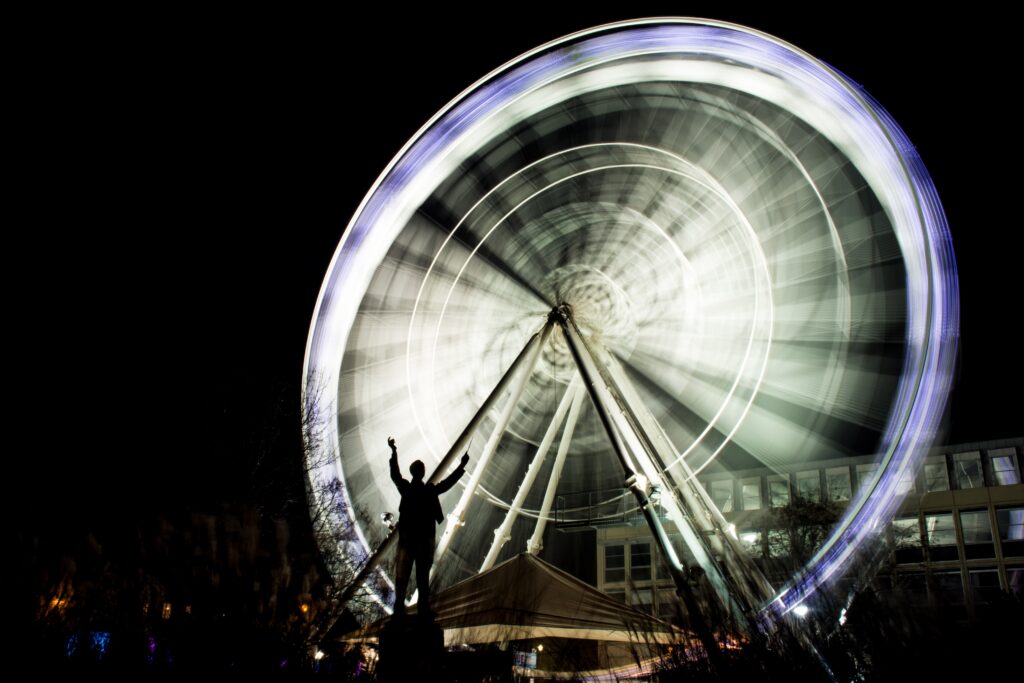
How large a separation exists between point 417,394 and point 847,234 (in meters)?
6.97

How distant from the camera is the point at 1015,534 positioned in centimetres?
2689

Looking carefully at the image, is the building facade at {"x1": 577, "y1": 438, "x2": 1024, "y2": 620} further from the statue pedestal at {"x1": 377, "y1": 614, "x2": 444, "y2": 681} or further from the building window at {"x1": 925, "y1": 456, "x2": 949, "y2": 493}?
the statue pedestal at {"x1": 377, "y1": 614, "x2": 444, "y2": 681}

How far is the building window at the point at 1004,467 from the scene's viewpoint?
93.4 feet

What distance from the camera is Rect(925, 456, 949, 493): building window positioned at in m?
29.3

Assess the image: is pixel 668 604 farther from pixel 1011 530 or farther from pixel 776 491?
pixel 1011 530

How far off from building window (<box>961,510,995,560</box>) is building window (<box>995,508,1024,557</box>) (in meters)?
0.41

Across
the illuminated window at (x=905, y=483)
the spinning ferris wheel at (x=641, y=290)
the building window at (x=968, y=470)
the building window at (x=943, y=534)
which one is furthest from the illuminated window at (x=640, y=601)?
the building window at (x=968, y=470)

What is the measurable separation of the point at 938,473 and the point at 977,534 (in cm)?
297

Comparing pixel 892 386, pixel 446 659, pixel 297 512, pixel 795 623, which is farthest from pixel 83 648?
pixel 297 512

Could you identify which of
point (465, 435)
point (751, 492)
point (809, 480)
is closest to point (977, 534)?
point (809, 480)

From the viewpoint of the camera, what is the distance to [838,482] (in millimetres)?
31344

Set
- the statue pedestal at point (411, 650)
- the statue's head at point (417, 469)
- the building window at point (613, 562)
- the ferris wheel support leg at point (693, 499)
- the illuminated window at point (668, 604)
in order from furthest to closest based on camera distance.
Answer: the building window at point (613, 562), the ferris wheel support leg at point (693, 499), the statue's head at point (417, 469), the statue pedestal at point (411, 650), the illuminated window at point (668, 604)

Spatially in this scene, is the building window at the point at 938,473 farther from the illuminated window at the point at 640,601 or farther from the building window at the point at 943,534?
the illuminated window at the point at 640,601

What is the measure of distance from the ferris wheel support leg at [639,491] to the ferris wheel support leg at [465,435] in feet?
1.89
